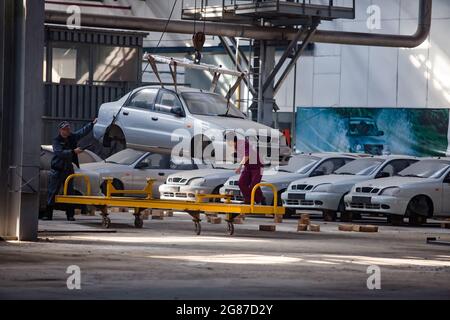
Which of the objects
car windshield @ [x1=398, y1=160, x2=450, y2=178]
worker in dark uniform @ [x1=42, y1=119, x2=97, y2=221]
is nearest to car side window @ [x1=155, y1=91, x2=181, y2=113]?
worker in dark uniform @ [x1=42, y1=119, x2=97, y2=221]

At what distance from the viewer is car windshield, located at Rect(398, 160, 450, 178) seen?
29125 millimetres

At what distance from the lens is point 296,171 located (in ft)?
104

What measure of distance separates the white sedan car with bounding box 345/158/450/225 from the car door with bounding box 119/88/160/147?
16.8ft

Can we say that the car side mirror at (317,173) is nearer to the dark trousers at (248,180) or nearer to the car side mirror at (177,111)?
the dark trousers at (248,180)

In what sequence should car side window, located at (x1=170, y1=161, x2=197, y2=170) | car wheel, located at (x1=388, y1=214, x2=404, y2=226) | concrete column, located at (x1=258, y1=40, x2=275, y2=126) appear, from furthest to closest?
concrete column, located at (x1=258, y1=40, x2=275, y2=126) < car side window, located at (x1=170, y1=161, x2=197, y2=170) < car wheel, located at (x1=388, y1=214, x2=404, y2=226)

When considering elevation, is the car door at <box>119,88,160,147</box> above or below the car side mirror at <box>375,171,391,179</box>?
above

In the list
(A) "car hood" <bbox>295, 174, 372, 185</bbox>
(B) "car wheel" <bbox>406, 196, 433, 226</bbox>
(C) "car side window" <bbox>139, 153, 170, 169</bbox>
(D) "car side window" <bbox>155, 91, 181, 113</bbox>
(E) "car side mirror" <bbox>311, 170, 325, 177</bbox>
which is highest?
(D) "car side window" <bbox>155, 91, 181, 113</bbox>

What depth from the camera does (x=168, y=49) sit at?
172 ft

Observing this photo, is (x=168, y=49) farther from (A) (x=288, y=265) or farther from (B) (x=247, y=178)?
(A) (x=288, y=265)

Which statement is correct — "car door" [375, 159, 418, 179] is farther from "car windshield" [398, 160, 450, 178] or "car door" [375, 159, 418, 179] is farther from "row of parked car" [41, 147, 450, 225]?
"car windshield" [398, 160, 450, 178]

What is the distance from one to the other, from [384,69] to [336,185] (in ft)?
50.4

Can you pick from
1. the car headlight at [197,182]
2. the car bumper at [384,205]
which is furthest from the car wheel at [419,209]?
the car headlight at [197,182]

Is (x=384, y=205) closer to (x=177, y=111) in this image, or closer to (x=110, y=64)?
(x=177, y=111)
